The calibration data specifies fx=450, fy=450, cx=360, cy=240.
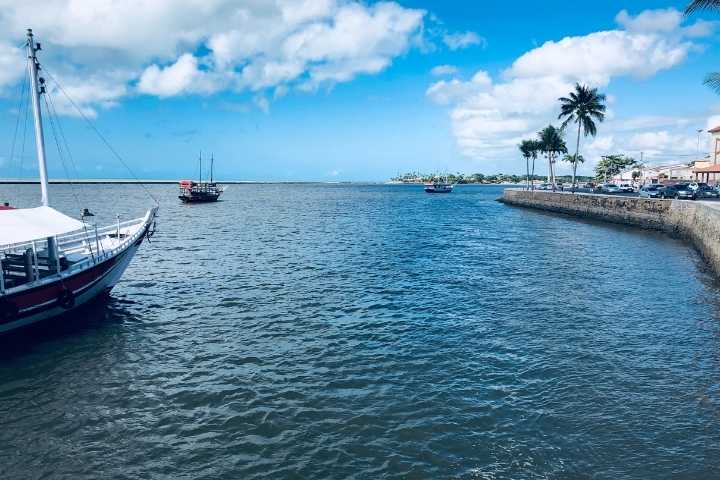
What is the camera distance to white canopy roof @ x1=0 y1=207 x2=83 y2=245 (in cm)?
1552

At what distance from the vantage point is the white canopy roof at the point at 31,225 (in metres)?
15.5

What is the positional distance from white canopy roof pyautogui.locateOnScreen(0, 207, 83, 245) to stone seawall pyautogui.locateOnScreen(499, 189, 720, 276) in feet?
111

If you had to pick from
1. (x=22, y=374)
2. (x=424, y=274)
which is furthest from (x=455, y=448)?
(x=424, y=274)

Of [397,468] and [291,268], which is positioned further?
[291,268]

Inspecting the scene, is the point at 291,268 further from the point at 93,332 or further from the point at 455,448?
the point at 455,448

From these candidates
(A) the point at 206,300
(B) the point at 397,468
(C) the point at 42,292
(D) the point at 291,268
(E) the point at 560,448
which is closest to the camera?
(B) the point at 397,468

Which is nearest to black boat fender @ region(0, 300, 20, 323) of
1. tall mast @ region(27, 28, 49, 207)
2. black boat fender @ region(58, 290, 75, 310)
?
black boat fender @ region(58, 290, 75, 310)

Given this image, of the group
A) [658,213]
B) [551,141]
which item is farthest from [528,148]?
[658,213]

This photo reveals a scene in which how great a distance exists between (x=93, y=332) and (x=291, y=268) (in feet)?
43.0

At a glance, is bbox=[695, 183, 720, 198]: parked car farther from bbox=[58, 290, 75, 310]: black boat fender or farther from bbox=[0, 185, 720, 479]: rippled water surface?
bbox=[58, 290, 75, 310]: black boat fender

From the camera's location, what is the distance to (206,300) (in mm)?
21203

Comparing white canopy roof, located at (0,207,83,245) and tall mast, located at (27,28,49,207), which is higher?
tall mast, located at (27,28,49,207)

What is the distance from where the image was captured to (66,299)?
56.4 feet

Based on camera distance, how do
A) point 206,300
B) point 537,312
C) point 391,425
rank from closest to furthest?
point 391,425 → point 537,312 → point 206,300
